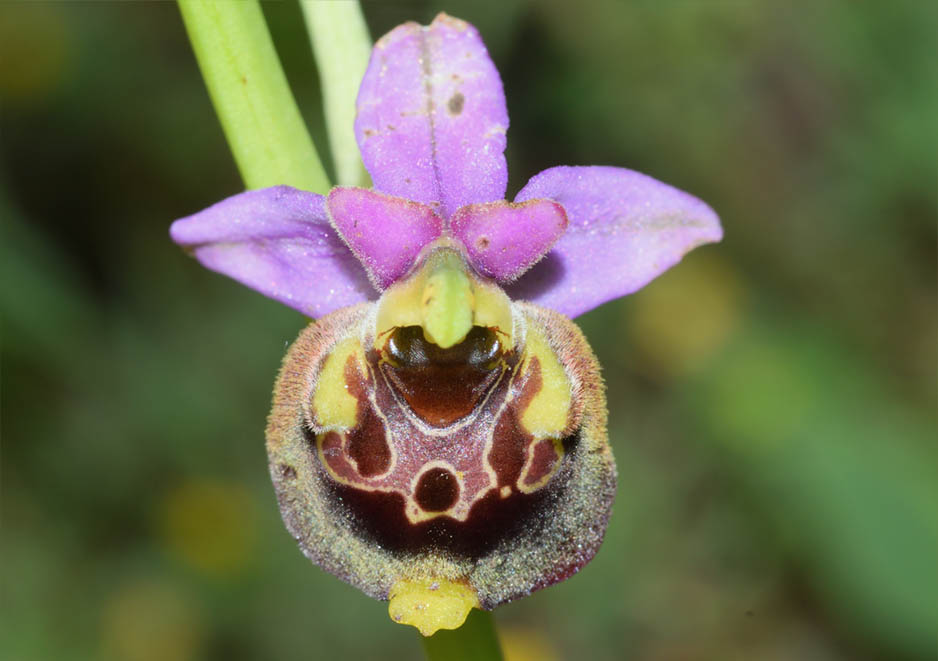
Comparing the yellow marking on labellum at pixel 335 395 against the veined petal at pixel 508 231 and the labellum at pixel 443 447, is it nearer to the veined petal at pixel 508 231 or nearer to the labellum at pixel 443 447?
the labellum at pixel 443 447

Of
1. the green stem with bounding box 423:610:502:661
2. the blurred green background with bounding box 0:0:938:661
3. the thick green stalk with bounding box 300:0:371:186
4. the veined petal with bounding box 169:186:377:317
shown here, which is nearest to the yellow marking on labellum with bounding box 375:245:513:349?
the veined petal with bounding box 169:186:377:317

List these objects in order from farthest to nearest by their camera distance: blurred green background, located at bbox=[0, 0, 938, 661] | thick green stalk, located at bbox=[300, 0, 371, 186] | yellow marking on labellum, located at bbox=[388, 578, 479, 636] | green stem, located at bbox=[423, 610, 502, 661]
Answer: blurred green background, located at bbox=[0, 0, 938, 661]
thick green stalk, located at bbox=[300, 0, 371, 186]
green stem, located at bbox=[423, 610, 502, 661]
yellow marking on labellum, located at bbox=[388, 578, 479, 636]

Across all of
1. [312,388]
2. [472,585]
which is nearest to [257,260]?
[312,388]

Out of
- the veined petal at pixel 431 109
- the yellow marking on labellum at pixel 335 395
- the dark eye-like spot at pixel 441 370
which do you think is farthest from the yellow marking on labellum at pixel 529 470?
the veined petal at pixel 431 109

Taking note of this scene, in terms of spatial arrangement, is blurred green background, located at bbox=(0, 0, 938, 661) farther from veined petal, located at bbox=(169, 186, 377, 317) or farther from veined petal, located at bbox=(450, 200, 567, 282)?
veined petal, located at bbox=(450, 200, 567, 282)

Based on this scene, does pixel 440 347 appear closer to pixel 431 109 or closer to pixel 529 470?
pixel 529 470

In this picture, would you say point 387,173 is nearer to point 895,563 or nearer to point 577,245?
point 577,245
